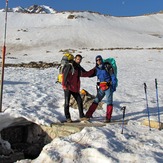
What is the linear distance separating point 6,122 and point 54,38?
35250 mm

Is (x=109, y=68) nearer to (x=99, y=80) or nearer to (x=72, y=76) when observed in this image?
(x=99, y=80)

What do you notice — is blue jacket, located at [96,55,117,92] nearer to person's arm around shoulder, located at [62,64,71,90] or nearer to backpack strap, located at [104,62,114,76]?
backpack strap, located at [104,62,114,76]

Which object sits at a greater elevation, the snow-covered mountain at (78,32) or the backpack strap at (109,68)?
the snow-covered mountain at (78,32)

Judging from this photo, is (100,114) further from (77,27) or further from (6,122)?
(77,27)

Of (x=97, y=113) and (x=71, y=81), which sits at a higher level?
(x=71, y=81)

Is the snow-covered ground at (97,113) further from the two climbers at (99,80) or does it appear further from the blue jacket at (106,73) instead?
the blue jacket at (106,73)

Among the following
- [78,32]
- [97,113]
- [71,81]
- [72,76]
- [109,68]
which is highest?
[78,32]

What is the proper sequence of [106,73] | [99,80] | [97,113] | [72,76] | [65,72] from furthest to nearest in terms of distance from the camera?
[97,113], [99,80], [106,73], [72,76], [65,72]

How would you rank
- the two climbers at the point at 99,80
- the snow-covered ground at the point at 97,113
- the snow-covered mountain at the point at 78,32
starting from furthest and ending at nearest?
the snow-covered mountain at the point at 78,32
the two climbers at the point at 99,80
the snow-covered ground at the point at 97,113

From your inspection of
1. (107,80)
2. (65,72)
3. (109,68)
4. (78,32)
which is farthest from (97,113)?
(78,32)

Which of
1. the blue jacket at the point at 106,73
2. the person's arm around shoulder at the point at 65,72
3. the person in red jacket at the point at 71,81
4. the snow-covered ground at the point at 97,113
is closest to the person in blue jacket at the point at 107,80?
the blue jacket at the point at 106,73

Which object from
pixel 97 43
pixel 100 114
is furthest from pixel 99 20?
pixel 100 114

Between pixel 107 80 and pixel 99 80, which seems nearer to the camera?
pixel 107 80

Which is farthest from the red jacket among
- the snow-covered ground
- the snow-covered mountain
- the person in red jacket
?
the snow-covered mountain
